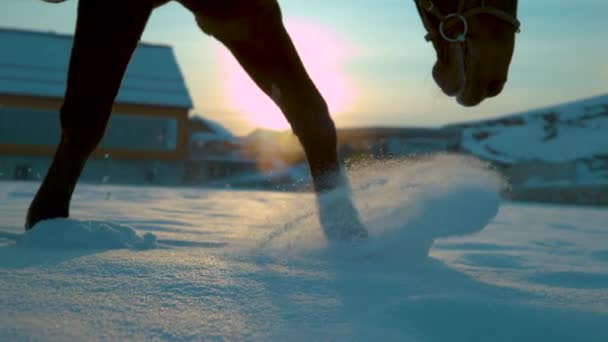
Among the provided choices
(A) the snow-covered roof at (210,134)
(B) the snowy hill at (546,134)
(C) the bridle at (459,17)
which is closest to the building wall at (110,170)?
(A) the snow-covered roof at (210,134)

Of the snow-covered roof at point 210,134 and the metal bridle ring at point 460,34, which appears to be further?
the snow-covered roof at point 210,134

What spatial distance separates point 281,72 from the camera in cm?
189

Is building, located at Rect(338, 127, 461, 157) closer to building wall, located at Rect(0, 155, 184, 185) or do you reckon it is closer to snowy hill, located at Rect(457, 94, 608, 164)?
snowy hill, located at Rect(457, 94, 608, 164)

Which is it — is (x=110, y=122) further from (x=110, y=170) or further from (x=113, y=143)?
(x=110, y=170)

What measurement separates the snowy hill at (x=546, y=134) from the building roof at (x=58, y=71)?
997 cm

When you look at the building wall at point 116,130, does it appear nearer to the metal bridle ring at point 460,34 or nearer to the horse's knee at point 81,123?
the horse's knee at point 81,123

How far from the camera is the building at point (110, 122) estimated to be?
18000mm

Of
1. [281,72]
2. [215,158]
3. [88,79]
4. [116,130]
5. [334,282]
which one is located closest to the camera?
[334,282]

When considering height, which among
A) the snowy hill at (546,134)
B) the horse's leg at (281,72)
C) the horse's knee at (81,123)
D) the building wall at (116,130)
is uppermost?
the snowy hill at (546,134)

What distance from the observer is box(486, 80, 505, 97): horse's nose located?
4.59 feet

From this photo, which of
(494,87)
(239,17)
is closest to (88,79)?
(239,17)

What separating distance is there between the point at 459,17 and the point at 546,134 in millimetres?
15393

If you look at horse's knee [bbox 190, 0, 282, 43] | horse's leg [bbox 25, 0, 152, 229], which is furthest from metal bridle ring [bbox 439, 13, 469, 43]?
horse's leg [bbox 25, 0, 152, 229]

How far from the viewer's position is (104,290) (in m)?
0.92
